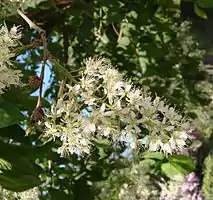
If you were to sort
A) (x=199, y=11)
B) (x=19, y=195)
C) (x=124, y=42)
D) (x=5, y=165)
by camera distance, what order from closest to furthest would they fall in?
(x=5, y=165) < (x=19, y=195) < (x=199, y=11) < (x=124, y=42)

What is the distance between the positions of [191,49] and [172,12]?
15cm

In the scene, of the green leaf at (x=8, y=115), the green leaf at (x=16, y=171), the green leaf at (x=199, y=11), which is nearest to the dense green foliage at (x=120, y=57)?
the green leaf at (x=199, y=11)

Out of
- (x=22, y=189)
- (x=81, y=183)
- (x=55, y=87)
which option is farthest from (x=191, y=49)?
(x=22, y=189)

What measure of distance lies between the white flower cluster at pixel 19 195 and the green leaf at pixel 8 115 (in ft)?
1.05

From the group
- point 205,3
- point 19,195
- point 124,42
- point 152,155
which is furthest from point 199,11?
point 19,195

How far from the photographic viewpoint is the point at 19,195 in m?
1.28

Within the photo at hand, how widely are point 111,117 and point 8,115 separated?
0.22 metres

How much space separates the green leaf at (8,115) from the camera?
843 millimetres

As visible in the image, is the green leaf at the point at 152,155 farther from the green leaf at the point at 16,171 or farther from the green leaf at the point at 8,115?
the green leaf at the point at 8,115

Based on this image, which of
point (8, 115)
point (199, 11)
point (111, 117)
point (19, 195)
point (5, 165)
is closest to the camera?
point (111, 117)

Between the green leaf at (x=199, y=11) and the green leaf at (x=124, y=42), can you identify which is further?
the green leaf at (x=124, y=42)

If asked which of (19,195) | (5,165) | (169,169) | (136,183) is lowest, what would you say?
(136,183)

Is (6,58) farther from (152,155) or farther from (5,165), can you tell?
(152,155)

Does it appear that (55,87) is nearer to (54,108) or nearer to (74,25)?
(74,25)
